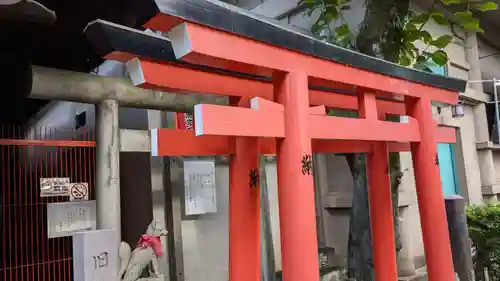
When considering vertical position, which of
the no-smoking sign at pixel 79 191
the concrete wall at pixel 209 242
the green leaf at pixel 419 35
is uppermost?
the green leaf at pixel 419 35

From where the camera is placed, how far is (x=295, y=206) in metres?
2.39

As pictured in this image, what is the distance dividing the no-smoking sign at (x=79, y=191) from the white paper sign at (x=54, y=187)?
0.05 metres

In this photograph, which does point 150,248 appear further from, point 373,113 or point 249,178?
point 373,113

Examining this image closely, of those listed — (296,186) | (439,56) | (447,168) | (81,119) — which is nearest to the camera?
(296,186)

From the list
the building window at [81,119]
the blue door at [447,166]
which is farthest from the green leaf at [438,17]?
the building window at [81,119]

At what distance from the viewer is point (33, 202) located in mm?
4480

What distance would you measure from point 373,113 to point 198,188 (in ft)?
10.8

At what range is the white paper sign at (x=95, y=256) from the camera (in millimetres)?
3428

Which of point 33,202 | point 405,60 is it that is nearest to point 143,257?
point 33,202

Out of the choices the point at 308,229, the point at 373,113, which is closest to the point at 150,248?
the point at 308,229

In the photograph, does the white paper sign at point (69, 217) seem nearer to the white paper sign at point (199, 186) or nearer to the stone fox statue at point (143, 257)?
the stone fox statue at point (143, 257)

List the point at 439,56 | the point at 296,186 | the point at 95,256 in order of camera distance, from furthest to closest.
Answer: the point at 439,56 < the point at 95,256 < the point at 296,186

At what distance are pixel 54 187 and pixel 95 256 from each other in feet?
4.38

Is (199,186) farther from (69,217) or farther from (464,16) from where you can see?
(464,16)
